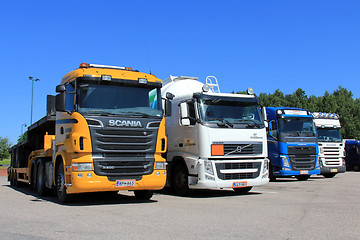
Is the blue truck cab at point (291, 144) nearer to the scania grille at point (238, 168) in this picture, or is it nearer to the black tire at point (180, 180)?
the scania grille at point (238, 168)

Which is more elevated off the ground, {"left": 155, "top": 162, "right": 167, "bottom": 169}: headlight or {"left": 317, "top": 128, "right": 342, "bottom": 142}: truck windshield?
{"left": 317, "top": 128, "right": 342, "bottom": 142}: truck windshield

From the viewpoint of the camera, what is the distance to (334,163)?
20984 mm

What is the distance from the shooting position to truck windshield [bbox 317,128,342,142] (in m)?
21.4

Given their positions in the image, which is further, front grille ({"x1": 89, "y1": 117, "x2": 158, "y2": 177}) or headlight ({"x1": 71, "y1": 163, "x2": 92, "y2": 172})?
front grille ({"x1": 89, "y1": 117, "x2": 158, "y2": 177})

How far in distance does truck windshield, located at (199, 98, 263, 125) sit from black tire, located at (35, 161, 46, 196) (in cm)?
518

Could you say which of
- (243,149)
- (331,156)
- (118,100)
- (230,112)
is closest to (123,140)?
(118,100)

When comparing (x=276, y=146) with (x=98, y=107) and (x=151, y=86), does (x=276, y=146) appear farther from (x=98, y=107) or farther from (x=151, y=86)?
(x=98, y=107)

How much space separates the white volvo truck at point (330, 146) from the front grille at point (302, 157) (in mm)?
→ 2871

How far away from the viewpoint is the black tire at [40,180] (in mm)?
12664

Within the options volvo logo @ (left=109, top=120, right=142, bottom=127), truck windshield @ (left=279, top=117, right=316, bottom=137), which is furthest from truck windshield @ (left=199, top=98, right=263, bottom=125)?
truck windshield @ (left=279, top=117, right=316, bottom=137)

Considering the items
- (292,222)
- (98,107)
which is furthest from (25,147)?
(292,222)

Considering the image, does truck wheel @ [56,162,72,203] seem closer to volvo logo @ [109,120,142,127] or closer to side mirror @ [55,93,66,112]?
side mirror @ [55,93,66,112]

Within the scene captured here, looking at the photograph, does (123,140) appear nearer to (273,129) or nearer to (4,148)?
(273,129)

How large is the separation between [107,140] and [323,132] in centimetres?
1491
